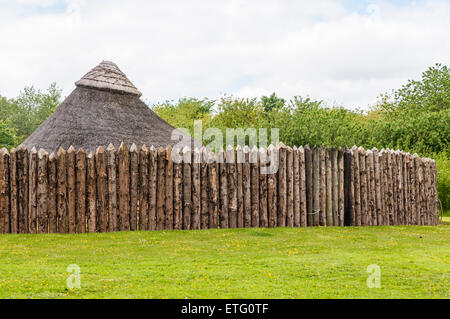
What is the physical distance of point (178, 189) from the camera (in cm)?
1054

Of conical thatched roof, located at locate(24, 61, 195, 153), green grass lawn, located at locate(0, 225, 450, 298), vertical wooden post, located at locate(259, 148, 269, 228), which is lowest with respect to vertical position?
green grass lawn, located at locate(0, 225, 450, 298)

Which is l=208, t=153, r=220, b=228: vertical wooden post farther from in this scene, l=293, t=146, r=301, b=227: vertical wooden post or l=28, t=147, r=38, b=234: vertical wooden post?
l=28, t=147, r=38, b=234: vertical wooden post

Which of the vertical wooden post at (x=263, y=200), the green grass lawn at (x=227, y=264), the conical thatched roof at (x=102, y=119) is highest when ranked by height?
the conical thatched roof at (x=102, y=119)

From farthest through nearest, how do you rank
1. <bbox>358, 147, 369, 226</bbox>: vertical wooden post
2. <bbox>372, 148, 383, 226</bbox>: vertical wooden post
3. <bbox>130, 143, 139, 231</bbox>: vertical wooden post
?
<bbox>372, 148, 383, 226</bbox>: vertical wooden post → <bbox>358, 147, 369, 226</bbox>: vertical wooden post → <bbox>130, 143, 139, 231</bbox>: vertical wooden post

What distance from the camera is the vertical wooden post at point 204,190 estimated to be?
10.7 meters

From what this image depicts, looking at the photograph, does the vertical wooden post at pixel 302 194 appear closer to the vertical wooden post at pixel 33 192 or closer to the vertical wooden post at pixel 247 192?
the vertical wooden post at pixel 247 192

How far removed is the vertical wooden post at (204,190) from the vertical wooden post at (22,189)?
3.60m

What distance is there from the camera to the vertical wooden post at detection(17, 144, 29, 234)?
10.1m

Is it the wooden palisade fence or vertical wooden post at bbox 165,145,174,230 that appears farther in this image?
vertical wooden post at bbox 165,145,174,230

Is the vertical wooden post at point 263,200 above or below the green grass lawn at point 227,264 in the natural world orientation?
above

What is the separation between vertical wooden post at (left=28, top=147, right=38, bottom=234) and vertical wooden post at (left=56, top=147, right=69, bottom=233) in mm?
471

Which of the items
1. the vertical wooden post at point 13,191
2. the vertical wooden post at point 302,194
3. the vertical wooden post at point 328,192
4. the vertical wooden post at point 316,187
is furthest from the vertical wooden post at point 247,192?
the vertical wooden post at point 13,191

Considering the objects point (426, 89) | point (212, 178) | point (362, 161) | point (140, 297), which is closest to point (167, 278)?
point (140, 297)

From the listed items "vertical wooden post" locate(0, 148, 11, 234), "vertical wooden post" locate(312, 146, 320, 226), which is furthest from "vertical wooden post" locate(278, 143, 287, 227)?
"vertical wooden post" locate(0, 148, 11, 234)
